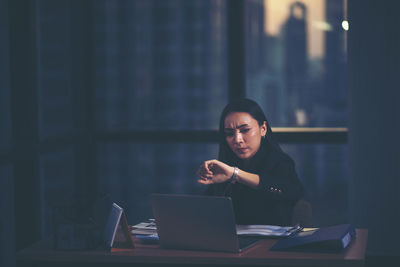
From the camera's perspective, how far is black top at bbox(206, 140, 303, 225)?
3.07 meters

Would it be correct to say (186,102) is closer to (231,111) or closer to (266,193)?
(231,111)

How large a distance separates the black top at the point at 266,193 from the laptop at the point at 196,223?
0.70 meters

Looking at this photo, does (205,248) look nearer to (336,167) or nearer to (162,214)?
(162,214)

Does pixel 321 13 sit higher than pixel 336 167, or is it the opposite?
pixel 321 13

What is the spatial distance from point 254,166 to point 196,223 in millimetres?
904

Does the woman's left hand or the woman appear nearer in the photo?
the woman's left hand

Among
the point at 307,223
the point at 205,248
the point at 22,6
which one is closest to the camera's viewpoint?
the point at 205,248

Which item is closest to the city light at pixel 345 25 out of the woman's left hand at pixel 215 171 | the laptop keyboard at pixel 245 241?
the woman's left hand at pixel 215 171

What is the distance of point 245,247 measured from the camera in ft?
7.75

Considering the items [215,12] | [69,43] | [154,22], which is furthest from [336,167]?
[69,43]

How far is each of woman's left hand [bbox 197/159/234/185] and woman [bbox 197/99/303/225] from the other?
0.64 feet

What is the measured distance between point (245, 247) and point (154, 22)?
9.66ft

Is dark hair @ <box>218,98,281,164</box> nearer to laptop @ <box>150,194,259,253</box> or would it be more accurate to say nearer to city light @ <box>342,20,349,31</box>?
laptop @ <box>150,194,259,253</box>

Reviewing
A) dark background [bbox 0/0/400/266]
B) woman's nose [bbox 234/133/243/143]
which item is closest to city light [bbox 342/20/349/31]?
dark background [bbox 0/0/400/266]
